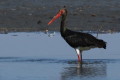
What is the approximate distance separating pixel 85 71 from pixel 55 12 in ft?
31.6

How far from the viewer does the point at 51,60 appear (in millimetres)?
13680

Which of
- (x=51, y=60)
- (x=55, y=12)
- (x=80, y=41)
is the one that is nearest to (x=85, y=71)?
(x=51, y=60)

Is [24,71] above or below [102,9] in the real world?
above

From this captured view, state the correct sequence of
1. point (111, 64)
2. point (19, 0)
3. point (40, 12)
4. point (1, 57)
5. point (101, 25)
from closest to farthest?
point (111, 64) → point (1, 57) → point (101, 25) → point (40, 12) → point (19, 0)

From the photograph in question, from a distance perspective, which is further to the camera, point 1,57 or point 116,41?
point 116,41

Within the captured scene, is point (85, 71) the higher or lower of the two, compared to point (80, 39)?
higher

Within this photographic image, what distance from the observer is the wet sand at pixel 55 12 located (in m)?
19.7

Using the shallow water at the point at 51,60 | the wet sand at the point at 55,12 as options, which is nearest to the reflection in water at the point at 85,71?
the shallow water at the point at 51,60

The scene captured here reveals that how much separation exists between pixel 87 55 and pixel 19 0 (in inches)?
378

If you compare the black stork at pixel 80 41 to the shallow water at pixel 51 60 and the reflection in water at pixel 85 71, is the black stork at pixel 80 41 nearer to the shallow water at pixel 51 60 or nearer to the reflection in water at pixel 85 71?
the shallow water at pixel 51 60

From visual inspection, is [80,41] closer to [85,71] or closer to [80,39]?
[80,39]

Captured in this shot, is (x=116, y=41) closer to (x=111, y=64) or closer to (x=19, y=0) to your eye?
(x=111, y=64)

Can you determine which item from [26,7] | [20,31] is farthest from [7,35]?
[26,7]

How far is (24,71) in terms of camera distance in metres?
12.1
